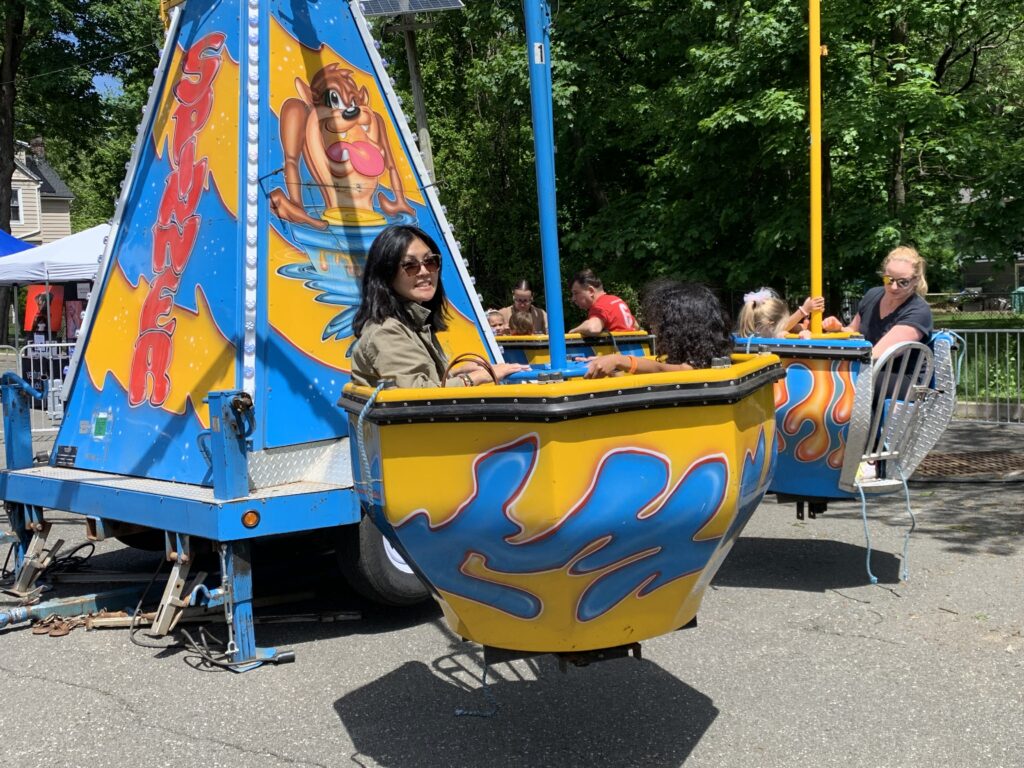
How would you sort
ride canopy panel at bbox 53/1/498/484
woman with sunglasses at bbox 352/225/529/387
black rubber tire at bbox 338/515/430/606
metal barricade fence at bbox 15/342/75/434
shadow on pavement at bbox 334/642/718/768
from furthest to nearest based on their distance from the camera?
metal barricade fence at bbox 15/342/75/434
ride canopy panel at bbox 53/1/498/484
black rubber tire at bbox 338/515/430/606
shadow on pavement at bbox 334/642/718/768
woman with sunglasses at bbox 352/225/529/387

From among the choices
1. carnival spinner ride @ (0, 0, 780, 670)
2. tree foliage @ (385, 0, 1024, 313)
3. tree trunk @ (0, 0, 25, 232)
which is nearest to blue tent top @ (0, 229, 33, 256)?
tree trunk @ (0, 0, 25, 232)


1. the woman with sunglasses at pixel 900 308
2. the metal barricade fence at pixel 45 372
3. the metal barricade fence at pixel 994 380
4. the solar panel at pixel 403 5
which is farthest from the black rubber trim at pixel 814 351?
the metal barricade fence at pixel 45 372

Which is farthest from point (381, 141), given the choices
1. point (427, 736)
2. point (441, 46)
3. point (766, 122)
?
point (441, 46)

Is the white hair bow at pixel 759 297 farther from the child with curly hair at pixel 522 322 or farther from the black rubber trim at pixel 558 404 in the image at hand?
the child with curly hair at pixel 522 322

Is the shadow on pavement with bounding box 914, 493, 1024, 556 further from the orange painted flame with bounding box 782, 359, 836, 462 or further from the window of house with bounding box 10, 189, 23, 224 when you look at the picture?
the window of house with bounding box 10, 189, 23, 224

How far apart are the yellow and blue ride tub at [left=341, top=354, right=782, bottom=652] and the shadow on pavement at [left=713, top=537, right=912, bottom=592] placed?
9.09ft

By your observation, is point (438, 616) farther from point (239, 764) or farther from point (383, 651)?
point (239, 764)

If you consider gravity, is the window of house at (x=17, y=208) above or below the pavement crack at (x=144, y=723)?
above

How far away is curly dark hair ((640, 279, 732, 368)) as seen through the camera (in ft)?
12.5

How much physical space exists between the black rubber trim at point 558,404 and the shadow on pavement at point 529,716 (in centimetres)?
137

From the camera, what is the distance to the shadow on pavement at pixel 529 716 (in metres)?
3.54

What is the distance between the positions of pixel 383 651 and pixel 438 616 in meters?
0.58

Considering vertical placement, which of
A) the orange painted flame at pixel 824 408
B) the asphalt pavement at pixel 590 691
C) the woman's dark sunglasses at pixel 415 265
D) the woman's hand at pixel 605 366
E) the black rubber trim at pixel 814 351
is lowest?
the asphalt pavement at pixel 590 691

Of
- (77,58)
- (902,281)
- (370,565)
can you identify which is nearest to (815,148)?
(902,281)
